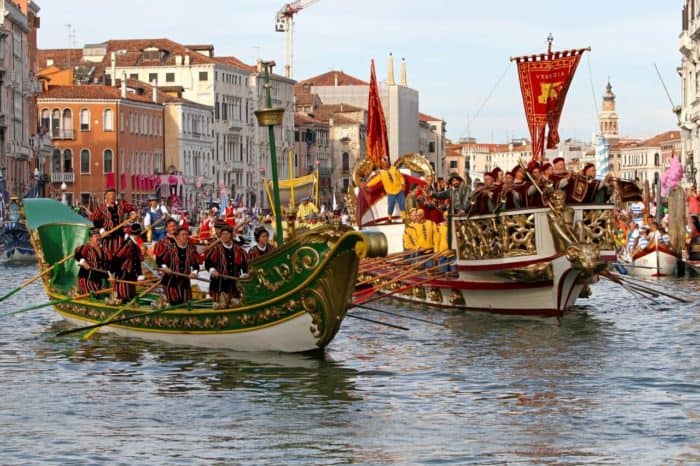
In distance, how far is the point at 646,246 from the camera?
138 ft

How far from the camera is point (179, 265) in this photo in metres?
23.2

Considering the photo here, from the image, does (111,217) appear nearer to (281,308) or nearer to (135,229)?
(135,229)

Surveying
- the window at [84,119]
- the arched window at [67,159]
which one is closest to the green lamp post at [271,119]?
the window at [84,119]

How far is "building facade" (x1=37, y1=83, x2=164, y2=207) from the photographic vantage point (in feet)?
365

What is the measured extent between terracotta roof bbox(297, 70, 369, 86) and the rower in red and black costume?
530 ft

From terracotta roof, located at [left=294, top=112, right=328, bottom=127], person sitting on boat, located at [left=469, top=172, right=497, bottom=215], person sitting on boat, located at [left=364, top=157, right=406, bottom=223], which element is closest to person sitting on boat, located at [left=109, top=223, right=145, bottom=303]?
person sitting on boat, located at [left=469, top=172, right=497, bottom=215]

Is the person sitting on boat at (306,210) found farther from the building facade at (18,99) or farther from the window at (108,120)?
the window at (108,120)

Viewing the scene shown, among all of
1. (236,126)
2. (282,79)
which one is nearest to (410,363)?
(236,126)

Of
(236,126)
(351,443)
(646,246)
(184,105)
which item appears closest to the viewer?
(351,443)

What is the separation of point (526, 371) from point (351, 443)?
18.4 feet

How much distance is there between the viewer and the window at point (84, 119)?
112 m

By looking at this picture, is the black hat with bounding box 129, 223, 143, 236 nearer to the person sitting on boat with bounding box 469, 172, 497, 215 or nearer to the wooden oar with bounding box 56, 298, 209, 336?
the wooden oar with bounding box 56, 298, 209, 336

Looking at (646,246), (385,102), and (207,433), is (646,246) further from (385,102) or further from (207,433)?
(385,102)

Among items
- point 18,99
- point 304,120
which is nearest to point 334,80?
point 304,120
